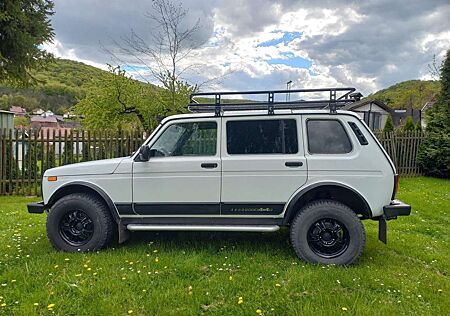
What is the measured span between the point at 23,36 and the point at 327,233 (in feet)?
33.6

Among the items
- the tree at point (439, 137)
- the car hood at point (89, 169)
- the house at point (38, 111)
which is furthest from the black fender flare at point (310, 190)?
the house at point (38, 111)

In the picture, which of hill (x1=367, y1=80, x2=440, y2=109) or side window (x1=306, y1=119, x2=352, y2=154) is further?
hill (x1=367, y1=80, x2=440, y2=109)

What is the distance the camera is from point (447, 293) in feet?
10.7

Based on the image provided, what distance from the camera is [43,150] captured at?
902cm

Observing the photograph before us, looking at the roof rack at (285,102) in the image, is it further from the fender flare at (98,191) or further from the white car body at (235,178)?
the fender flare at (98,191)

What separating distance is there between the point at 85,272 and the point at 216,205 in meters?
1.68

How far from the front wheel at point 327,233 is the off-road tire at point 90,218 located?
2444 mm

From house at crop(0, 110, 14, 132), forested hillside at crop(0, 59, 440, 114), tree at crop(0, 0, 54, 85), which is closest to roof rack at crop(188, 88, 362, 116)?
tree at crop(0, 0, 54, 85)

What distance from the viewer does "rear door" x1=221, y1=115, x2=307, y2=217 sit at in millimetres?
3951

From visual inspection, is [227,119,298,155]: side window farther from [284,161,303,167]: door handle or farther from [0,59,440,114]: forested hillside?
[0,59,440,114]: forested hillside

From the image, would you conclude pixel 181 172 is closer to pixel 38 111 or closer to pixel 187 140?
pixel 187 140

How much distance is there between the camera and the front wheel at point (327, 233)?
3834 mm

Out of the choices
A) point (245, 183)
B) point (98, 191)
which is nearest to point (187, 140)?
point (245, 183)

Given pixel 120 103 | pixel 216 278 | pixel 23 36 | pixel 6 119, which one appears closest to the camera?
pixel 216 278
